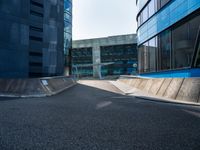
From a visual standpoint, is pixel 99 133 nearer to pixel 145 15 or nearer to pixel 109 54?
pixel 145 15

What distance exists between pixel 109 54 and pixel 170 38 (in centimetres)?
5328

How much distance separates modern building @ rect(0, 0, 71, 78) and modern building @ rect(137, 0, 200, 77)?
18092 mm

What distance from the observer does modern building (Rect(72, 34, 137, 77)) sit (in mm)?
68062

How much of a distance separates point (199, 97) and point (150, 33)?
14599mm

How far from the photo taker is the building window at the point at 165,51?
19.0 meters

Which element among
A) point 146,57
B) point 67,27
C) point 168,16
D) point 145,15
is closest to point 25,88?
point 168,16

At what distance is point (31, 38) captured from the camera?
1330 inches

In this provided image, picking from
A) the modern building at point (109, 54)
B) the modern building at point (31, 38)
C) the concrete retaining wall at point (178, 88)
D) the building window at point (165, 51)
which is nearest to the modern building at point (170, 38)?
the building window at point (165, 51)

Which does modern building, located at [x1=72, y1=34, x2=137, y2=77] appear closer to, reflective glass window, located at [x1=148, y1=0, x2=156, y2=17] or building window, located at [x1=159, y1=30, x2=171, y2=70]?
reflective glass window, located at [x1=148, y1=0, x2=156, y2=17]

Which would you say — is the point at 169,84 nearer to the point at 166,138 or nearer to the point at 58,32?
the point at 166,138

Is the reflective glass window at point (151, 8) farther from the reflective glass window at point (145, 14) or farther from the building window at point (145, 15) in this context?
the reflective glass window at point (145, 14)

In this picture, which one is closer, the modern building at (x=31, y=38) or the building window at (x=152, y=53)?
the building window at (x=152, y=53)

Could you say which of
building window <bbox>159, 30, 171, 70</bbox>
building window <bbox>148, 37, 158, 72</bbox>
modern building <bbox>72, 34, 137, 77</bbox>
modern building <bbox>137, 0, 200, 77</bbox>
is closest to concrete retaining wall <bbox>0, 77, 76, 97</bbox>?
modern building <bbox>137, 0, 200, 77</bbox>

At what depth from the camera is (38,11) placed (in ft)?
115
